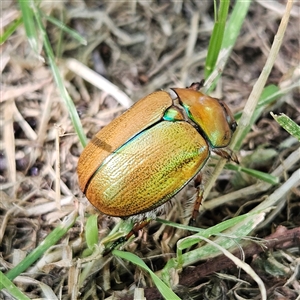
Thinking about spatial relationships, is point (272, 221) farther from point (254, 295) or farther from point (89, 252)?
point (89, 252)

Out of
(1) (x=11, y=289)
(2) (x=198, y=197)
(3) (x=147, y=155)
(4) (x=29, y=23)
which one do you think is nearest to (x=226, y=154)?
(2) (x=198, y=197)

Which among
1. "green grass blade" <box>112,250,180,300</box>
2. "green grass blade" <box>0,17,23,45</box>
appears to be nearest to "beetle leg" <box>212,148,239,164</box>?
"green grass blade" <box>112,250,180,300</box>

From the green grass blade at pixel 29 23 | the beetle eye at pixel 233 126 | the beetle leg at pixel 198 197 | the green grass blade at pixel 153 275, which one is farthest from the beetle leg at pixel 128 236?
the green grass blade at pixel 29 23

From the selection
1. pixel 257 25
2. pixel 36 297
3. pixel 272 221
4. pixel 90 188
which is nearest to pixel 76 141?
pixel 90 188

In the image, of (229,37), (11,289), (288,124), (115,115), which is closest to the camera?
(11,289)

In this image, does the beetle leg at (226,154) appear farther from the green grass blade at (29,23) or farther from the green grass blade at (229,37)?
→ the green grass blade at (29,23)

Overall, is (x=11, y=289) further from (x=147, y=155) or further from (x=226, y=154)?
(x=226, y=154)
